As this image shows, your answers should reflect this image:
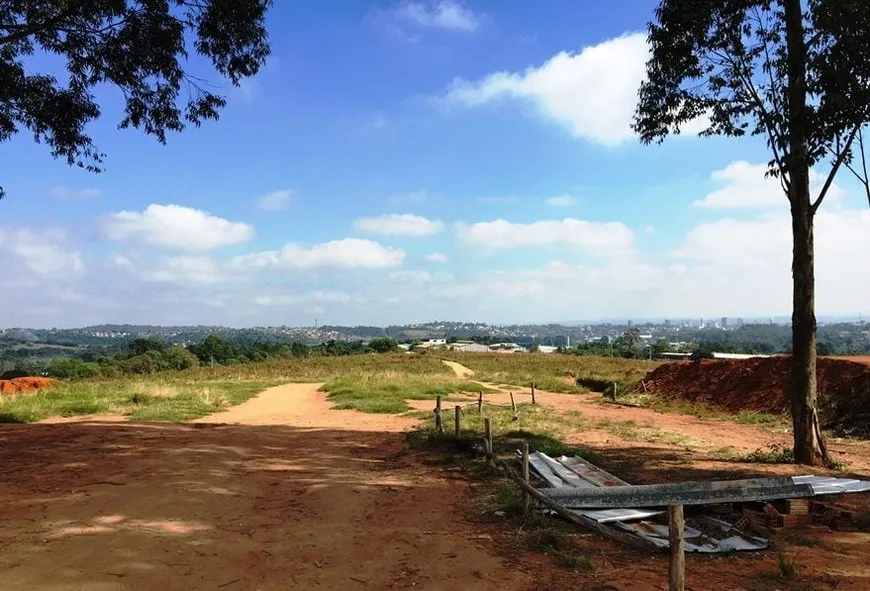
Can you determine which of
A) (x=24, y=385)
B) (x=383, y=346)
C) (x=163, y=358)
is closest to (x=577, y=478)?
(x=24, y=385)

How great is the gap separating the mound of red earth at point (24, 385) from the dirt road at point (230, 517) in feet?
43.9

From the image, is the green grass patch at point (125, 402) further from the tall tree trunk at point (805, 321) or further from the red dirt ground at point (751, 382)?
the red dirt ground at point (751, 382)

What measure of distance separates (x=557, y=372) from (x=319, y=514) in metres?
36.5

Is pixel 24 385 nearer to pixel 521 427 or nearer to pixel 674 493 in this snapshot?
pixel 521 427

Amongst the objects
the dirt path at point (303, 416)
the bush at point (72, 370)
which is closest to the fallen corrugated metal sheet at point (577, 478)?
the dirt path at point (303, 416)

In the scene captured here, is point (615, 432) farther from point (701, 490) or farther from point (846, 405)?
point (701, 490)

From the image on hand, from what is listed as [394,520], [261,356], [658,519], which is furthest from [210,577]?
[261,356]

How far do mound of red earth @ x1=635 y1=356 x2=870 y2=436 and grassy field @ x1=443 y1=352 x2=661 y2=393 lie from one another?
13.2 ft

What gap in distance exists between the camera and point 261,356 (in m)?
69.8

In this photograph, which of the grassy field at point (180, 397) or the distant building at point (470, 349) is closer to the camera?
the grassy field at point (180, 397)

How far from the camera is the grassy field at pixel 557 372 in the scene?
34.6 metres

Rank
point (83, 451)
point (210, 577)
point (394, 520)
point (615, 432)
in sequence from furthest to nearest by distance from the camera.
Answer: point (615, 432) → point (83, 451) → point (394, 520) → point (210, 577)

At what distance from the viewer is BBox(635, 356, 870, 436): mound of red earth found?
1667 centimetres

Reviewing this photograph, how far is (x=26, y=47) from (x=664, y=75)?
13.6 metres
